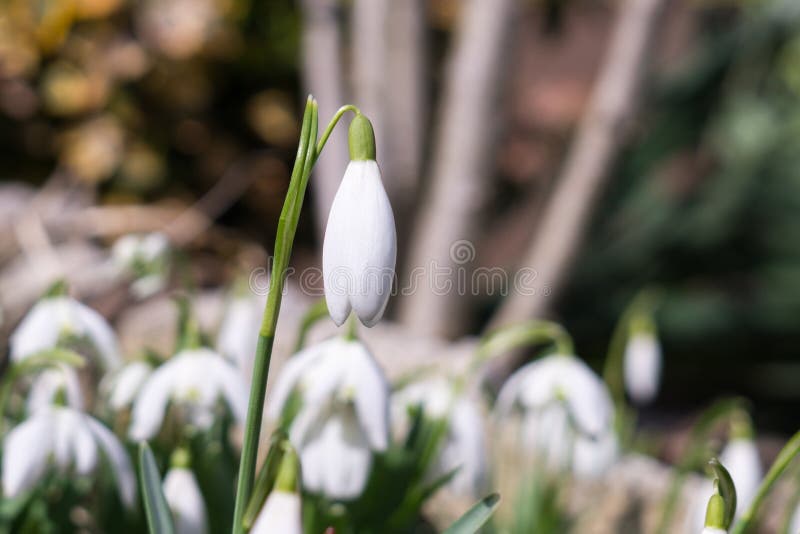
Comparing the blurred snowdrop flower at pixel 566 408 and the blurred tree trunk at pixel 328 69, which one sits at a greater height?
the blurred tree trunk at pixel 328 69

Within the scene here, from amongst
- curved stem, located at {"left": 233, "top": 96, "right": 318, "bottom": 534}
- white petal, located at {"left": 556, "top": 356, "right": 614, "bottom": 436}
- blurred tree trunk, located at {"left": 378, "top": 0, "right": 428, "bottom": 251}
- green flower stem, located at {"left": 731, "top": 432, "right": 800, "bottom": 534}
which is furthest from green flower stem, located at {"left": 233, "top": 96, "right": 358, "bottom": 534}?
blurred tree trunk, located at {"left": 378, "top": 0, "right": 428, "bottom": 251}

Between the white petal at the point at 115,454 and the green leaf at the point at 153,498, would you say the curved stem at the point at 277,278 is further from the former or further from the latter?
the white petal at the point at 115,454

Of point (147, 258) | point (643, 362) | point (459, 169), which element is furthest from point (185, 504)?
point (459, 169)

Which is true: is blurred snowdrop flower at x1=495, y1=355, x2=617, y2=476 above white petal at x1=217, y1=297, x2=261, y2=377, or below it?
below

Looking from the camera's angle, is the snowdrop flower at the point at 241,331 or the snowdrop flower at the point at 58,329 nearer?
the snowdrop flower at the point at 58,329

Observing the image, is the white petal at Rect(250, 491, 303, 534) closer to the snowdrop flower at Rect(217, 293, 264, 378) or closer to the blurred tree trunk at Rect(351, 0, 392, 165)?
the snowdrop flower at Rect(217, 293, 264, 378)

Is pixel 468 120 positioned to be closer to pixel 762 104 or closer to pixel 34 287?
pixel 34 287

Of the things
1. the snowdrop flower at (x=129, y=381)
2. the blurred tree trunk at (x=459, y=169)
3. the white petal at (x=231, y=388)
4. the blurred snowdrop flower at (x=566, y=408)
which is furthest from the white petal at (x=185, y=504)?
the blurred tree trunk at (x=459, y=169)
